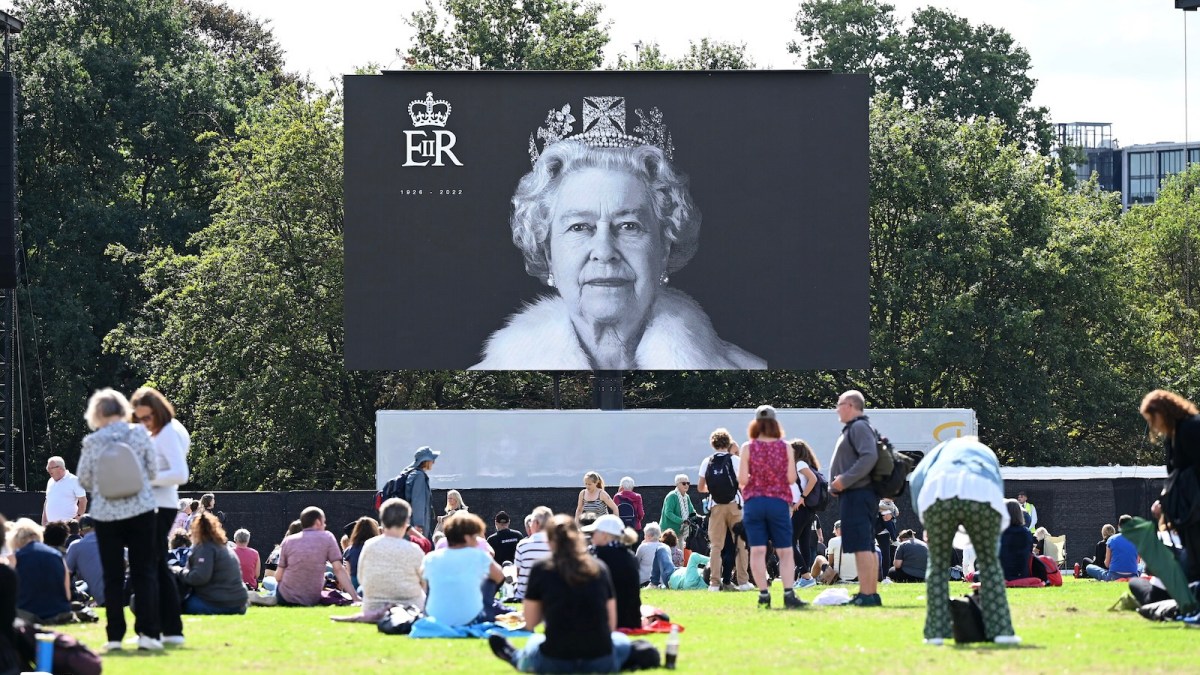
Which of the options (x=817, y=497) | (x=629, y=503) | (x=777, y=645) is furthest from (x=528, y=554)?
(x=629, y=503)

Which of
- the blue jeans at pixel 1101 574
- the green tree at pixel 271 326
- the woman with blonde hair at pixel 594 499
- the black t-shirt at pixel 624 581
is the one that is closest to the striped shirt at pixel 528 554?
the black t-shirt at pixel 624 581

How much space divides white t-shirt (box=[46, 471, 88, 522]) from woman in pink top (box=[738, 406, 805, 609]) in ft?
27.1

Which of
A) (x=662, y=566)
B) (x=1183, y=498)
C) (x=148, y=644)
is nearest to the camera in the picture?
(x=148, y=644)

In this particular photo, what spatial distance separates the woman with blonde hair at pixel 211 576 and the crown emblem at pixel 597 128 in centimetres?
1127

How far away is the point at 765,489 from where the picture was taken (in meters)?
12.8

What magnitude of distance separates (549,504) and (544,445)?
0.86 metres

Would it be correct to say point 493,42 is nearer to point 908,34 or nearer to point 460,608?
point 908,34

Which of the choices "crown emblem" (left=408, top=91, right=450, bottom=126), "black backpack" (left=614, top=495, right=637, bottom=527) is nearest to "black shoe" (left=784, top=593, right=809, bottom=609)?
"black backpack" (left=614, top=495, right=637, bottom=527)

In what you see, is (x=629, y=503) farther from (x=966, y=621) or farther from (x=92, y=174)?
(x=92, y=174)

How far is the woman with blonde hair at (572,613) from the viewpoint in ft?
28.8

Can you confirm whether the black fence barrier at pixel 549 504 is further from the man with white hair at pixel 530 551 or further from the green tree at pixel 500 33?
the green tree at pixel 500 33

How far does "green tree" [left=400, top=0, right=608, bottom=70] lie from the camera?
36969mm

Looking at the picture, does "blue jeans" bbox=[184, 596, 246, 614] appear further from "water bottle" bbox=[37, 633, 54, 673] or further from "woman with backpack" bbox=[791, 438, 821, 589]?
"water bottle" bbox=[37, 633, 54, 673]

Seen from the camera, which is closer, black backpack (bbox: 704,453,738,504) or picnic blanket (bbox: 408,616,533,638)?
picnic blanket (bbox: 408,616,533,638)
